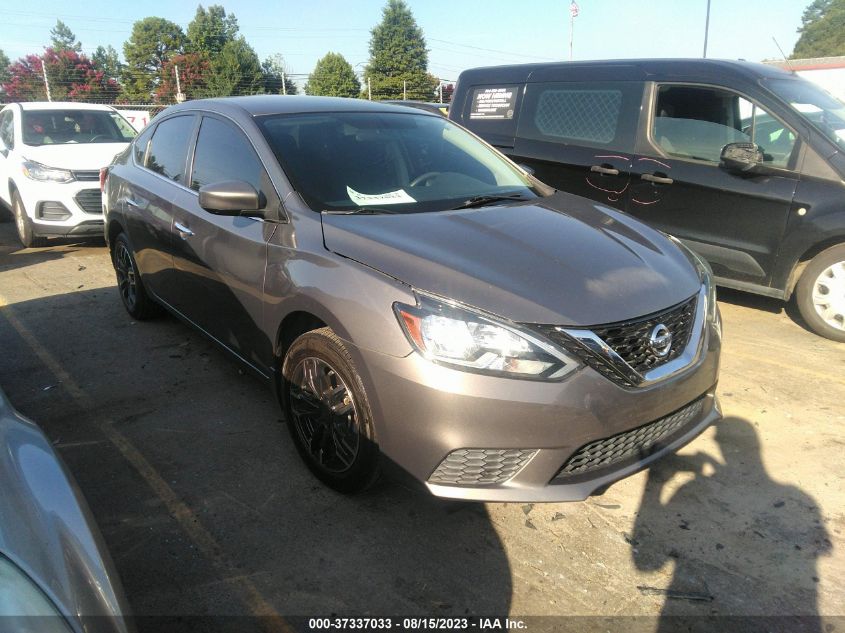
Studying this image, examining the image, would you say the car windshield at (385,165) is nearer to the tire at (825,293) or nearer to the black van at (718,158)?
the black van at (718,158)

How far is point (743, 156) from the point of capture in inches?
178

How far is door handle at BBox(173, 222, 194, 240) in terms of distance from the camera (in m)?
3.57

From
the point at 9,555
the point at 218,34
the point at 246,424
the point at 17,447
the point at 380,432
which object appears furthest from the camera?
the point at 218,34

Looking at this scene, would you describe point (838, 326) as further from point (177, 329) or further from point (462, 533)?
point (177, 329)

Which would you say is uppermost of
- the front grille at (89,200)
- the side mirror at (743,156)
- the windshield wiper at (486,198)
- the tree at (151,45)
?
the tree at (151,45)

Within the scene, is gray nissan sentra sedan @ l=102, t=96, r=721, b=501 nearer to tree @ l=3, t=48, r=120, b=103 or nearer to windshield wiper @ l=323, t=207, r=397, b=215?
windshield wiper @ l=323, t=207, r=397, b=215

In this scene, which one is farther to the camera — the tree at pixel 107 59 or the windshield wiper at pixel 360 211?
the tree at pixel 107 59

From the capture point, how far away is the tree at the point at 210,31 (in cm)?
7831

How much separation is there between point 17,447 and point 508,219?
6.77 ft

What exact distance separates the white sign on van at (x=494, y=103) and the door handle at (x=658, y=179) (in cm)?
154

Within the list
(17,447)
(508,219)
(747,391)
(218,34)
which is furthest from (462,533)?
(218,34)

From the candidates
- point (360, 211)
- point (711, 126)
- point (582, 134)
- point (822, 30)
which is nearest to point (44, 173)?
point (582, 134)

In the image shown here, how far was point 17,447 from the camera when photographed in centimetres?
156

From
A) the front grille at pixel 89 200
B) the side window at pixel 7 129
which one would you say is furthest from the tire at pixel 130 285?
the side window at pixel 7 129
